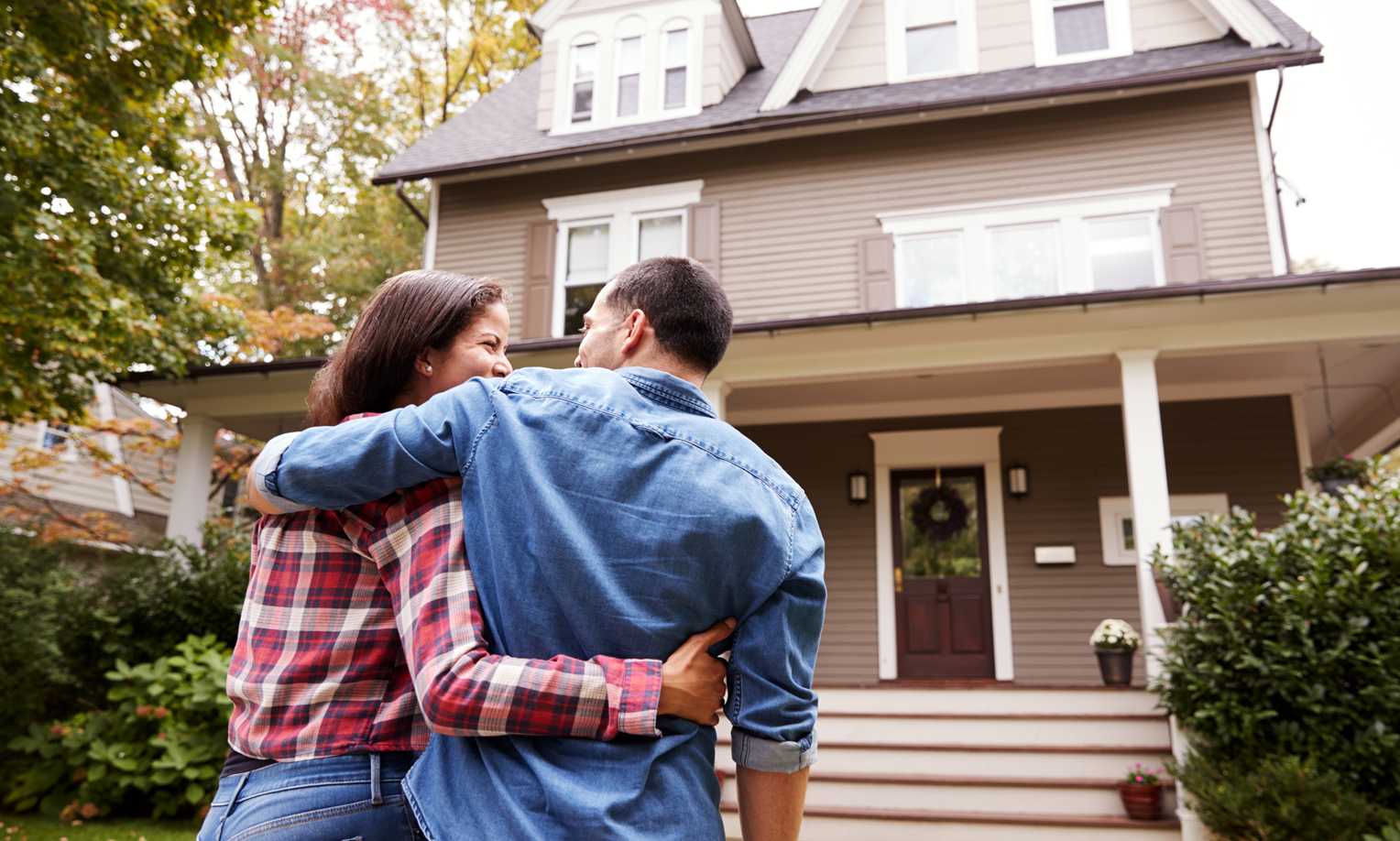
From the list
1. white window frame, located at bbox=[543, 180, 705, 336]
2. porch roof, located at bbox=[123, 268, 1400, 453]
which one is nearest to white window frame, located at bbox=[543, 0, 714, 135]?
white window frame, located at bbox=[543, 180, 705, 336]

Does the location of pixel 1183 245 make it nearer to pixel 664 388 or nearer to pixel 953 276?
pixel 953 276

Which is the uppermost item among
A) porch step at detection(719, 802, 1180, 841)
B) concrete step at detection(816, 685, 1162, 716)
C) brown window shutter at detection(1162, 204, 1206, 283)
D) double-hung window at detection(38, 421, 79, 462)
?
brown window shutter at detection(1162, 204, 1206, 283)

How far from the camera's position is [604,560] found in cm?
129

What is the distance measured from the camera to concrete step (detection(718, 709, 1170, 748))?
668 centimetres

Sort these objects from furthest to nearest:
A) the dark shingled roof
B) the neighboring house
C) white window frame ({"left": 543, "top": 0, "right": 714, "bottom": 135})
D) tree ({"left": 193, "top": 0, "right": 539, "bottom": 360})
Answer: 1. tree ({"left": 193, "top": 0, "right": 539, "bottom": 360})
2. the neighboring house
3. white window frame ({"left": 543, "top": 0, "right": 714, "bottom": 135})
4. the dark shingled roof

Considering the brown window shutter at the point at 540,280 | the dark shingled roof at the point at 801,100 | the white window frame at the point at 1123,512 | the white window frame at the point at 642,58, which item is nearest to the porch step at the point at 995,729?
A: the white window frame at the point at 1123,512

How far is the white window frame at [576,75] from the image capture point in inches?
464

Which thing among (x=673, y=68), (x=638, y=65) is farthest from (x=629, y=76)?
(x=673, y=68)

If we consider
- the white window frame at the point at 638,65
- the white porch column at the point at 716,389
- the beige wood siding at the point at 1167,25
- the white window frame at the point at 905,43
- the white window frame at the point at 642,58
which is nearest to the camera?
the white porch column at the point at 716,389

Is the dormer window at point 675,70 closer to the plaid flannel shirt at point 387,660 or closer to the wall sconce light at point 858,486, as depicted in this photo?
the wall sconce light at point 858,486

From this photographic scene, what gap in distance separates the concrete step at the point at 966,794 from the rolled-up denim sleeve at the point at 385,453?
216 inches

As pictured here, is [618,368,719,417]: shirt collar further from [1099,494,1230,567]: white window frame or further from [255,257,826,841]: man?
[1099,494,1230,567]: white window frame

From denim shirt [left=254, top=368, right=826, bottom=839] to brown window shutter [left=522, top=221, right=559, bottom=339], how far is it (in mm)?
9623

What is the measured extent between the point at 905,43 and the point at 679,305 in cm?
1045
